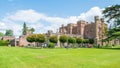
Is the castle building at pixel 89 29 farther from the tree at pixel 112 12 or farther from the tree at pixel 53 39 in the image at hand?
the tree at pixel 112 12

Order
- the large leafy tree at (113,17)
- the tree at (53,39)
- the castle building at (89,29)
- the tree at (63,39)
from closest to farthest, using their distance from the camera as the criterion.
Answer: the large leafy tree at (113,17) → the tree at (53,39) → the tree at (63,39) → the castle building at (89,29)

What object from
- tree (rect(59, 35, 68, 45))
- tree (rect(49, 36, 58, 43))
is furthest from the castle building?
tree (rect(49, 36, 58, 43))

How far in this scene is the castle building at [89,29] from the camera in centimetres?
9950

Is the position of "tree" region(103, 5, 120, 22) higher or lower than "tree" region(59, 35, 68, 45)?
higher

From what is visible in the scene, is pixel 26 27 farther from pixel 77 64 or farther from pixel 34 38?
pixel 77 64

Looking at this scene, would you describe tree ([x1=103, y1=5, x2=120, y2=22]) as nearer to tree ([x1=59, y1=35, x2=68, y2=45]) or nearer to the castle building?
tree ([x1=59, y1=35, x2=68, y2=45])

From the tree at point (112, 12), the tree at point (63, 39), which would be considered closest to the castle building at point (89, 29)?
the tree at point (63, 39)

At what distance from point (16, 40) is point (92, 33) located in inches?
1289

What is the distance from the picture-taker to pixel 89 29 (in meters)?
104

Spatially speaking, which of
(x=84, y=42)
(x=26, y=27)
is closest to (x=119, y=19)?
(x=84, y=42)

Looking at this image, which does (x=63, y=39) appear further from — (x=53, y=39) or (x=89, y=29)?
(x=89, y=29)

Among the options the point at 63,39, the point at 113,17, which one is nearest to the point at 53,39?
the point at 63,39

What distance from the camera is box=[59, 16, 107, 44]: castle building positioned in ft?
326

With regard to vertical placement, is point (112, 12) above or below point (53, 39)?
above
